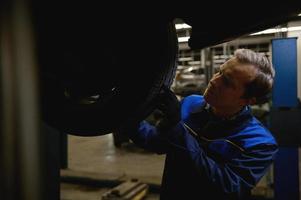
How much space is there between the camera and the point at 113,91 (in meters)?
0.92

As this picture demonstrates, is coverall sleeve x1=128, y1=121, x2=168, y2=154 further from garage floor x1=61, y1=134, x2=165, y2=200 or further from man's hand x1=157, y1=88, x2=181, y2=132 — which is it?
garage floor x1=61, y1=134, x2=165, y2=200

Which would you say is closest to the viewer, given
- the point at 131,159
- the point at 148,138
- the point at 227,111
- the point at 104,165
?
the point at 148,138

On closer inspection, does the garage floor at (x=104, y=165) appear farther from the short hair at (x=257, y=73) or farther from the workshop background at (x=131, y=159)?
the short hair at (x=257, y=73)

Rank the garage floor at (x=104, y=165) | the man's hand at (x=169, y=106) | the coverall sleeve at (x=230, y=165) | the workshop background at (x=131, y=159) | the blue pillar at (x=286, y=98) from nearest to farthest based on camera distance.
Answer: the man's hand at (x=169, y=106) → the coverall sleeve at (x=230, y=165) → the blue pillar at (x=286, y=98) → the workshop background at (x=131, y=159) → the garage floor at (x=104, y=165)

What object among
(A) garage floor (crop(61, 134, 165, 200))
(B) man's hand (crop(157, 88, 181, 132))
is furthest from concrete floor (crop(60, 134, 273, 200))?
(B) man's hand (crop(157, 88, 181, 132))

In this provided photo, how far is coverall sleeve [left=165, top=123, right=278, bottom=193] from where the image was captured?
1.02 meters

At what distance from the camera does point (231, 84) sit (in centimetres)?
119

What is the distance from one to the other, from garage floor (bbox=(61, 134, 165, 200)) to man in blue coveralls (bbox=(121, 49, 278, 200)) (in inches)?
105

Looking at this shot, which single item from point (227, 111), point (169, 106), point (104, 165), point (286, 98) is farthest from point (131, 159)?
point (169, 106)

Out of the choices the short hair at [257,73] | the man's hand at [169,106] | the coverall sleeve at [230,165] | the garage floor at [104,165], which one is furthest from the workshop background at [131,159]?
the man's hand at [169,106]

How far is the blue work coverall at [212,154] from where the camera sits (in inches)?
41.2

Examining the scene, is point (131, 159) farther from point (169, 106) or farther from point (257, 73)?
point (169, 106)

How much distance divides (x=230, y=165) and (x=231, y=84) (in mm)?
279

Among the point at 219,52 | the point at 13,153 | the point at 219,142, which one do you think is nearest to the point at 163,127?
the point at 219,142
